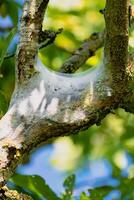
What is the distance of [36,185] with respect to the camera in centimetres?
215

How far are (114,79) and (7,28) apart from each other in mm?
1724

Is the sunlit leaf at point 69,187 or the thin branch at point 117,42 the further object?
the sunlit leaf at point 69,187

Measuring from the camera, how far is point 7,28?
3283 mm

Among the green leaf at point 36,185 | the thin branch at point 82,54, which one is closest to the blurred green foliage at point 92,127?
the thin branch at point 82,54

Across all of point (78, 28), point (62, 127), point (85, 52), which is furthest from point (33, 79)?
point (78, 28)

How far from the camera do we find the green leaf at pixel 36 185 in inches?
83.1

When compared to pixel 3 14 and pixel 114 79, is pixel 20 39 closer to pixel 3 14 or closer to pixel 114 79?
pixel 114 79

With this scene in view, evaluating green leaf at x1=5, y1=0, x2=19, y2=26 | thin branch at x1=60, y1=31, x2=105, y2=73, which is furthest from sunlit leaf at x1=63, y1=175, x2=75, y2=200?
green leaf at x1=5, y1=0, x2=19, y2=26

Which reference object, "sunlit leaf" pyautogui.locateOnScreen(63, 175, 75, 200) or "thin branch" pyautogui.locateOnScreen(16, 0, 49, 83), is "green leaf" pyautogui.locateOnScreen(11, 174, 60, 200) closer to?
"sunlit leaf" pyautogui.locateOnScreen(63, 175, 75, 200)

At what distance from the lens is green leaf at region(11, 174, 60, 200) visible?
211 centimetres

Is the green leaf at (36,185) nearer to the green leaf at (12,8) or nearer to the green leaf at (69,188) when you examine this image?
the green leaf at (69,188)

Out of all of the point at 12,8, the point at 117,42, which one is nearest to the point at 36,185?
the point at 117,42

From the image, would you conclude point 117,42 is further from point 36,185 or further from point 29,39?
point 36,185

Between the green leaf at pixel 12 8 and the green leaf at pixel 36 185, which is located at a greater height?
the green leaf at pixel 12 8
